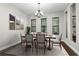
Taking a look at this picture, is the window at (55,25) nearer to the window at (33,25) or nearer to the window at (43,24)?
the window at (43,24)

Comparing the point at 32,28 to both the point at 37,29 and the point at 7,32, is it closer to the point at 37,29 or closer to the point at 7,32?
Result: the point at 37,29

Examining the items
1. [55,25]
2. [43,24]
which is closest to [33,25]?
[43,24]

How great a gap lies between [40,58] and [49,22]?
7.35m

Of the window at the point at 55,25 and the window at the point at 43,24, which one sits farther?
the window at the point at 43,24

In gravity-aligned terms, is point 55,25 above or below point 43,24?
below

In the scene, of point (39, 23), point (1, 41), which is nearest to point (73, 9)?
point (39, 23)

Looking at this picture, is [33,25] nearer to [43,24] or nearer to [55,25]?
[43,24]

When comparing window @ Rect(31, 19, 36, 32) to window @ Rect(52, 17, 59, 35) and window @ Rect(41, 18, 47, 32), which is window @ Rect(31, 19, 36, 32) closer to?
window @ Rect(41, 18, 47, 32)

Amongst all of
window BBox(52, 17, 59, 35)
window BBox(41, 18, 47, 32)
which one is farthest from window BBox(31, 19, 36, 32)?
window BBox(52, 17, 59, 35)

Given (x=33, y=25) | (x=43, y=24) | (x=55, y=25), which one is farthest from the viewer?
(x=33, y=25)

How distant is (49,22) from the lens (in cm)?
855

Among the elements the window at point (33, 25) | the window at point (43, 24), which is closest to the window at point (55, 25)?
the window at point (43, 24)

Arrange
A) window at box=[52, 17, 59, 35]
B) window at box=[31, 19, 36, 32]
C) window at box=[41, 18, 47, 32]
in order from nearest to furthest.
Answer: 1. window at box=[52, 17, 59, 35]
2. window at box=[41, 18, 47, 32]
3. window at box=[31, 19, 36, 32]

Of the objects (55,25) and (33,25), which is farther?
(33,25)
